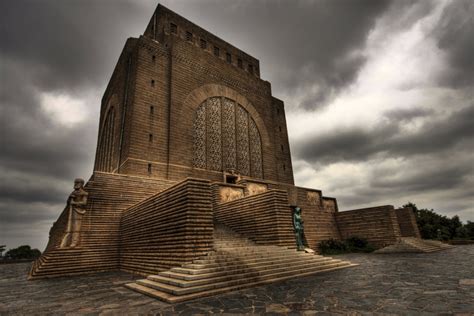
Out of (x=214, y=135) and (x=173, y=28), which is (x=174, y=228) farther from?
(x=173, y=28)

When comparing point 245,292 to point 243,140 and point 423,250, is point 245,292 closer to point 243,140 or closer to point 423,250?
point 423,250

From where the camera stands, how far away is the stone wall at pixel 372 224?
12.9 meters

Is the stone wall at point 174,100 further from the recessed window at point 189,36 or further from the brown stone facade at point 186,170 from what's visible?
the recessed window at point 189,36

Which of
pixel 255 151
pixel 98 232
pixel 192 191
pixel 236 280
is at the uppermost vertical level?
pixel 255 151

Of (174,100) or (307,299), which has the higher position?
(174,100)

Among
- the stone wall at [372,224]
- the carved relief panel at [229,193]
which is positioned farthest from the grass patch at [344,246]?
the carved relief panel at [229,193]

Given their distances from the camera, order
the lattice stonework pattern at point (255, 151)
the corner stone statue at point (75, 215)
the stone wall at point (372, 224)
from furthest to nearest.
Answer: the lattice stonework pattern at point (255, 151)
the stone wall at point (372, 224)
the corner stone statue at point (75, 215)

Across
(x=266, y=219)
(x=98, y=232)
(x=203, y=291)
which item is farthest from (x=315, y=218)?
(x=203, y=291)

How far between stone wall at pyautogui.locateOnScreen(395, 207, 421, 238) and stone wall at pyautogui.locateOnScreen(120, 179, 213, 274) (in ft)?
44.1

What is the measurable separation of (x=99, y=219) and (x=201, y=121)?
9401 mm

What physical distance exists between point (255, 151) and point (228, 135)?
8.76 ft

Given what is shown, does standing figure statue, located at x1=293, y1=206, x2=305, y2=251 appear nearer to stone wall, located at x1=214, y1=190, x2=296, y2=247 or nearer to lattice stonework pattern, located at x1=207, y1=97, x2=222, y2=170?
stone wall, located at x1=214, y1=190, x2=296, y2=247

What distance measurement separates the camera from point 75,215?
30.6 ft

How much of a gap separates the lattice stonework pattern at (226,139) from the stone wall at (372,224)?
683 centimetres
